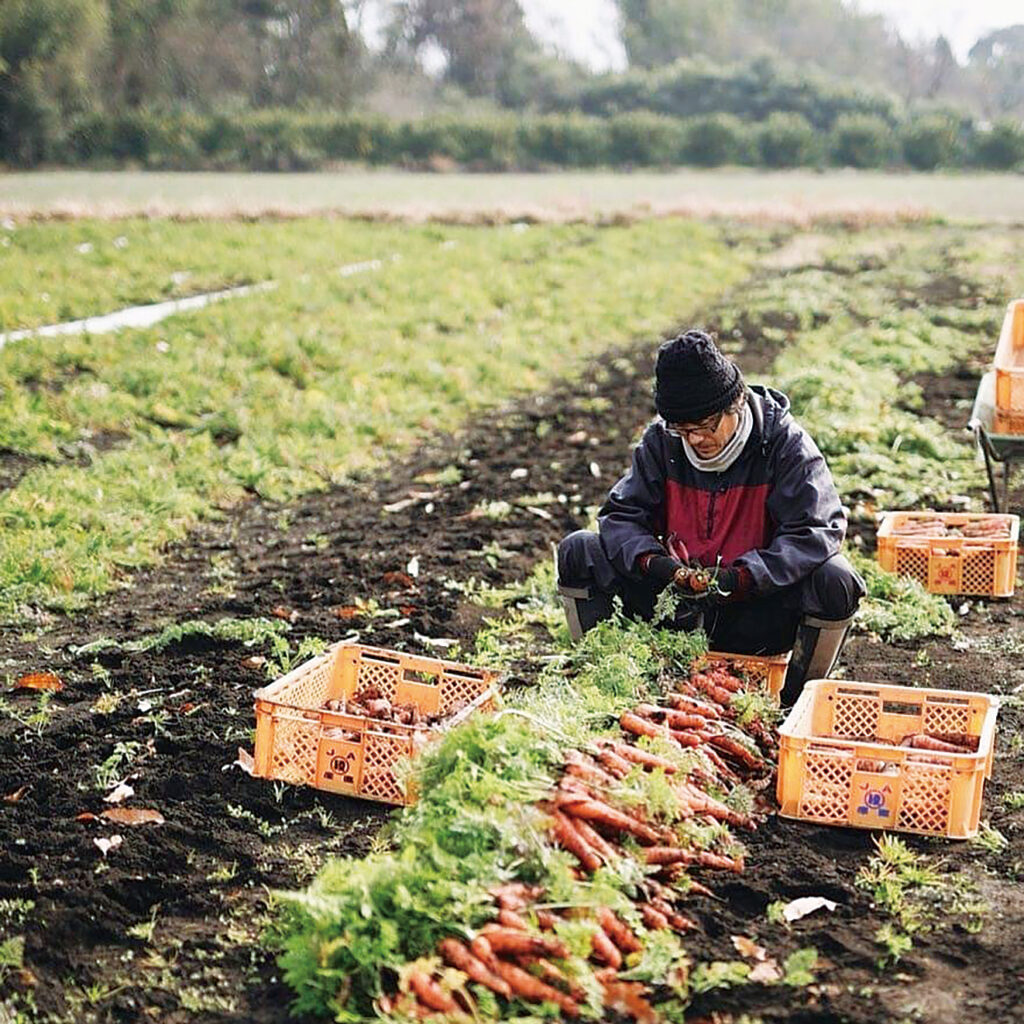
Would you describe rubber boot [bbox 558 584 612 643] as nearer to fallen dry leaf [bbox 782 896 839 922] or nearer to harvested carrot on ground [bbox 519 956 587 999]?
fallen dry leaf [bbox 782 896 839 922]

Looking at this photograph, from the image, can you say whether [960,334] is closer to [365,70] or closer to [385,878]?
[385,878]

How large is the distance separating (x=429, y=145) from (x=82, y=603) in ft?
157

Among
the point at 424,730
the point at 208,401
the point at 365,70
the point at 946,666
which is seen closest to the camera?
the point at 424,730

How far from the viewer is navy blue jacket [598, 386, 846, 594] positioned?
613 cm

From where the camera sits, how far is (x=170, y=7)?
5241 cm

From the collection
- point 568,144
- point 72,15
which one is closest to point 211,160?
point 72,15

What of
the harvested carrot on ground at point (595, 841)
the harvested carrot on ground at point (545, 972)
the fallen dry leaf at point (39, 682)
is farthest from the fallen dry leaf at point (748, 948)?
the fallen dry leaf at point (39, 682)

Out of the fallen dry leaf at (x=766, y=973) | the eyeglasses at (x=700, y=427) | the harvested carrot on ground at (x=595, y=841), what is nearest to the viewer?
the fallen dry leaf at (x=766, y=973)

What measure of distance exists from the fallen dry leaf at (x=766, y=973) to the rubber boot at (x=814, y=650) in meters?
2.01

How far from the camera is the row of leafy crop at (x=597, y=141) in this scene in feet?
169

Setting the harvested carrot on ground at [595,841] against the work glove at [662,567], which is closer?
the harvested carrot on ground at [595,841]

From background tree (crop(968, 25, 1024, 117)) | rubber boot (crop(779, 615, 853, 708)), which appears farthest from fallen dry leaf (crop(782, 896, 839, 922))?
background tree (crop(968, 25, 1024, 117))

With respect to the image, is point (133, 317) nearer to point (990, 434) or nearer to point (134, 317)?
point (134, 317)

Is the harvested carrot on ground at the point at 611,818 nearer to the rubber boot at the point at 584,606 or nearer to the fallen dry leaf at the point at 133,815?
the fallen dry leaf at the point at 133,815
